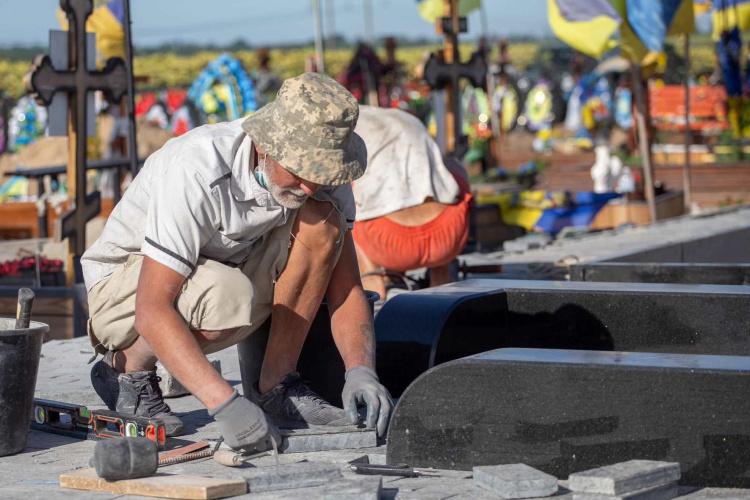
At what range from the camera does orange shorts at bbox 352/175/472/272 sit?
5746 millimetres

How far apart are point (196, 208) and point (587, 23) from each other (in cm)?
796

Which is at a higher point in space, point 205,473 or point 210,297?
point 210,297

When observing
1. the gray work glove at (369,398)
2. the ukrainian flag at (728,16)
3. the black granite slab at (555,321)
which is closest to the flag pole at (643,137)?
the ukrainian flag at (728,16)

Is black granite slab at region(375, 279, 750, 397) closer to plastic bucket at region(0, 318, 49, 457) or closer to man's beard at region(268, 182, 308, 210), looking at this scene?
man's beard at region(268, 182, 308, 210)

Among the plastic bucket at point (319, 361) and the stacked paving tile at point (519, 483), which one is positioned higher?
the plastic bucket at point (319, 361)

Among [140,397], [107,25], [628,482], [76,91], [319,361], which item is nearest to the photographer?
[628,482]

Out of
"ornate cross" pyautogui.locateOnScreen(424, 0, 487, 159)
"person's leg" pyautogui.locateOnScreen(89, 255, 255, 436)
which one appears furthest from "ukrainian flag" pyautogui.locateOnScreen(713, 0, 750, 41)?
"person's leg" pyautogui.locateOnScreen(89, 255, 255, 436)

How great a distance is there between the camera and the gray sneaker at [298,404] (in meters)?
3.47

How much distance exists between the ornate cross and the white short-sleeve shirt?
6997mm

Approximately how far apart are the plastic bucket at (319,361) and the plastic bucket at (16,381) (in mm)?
739

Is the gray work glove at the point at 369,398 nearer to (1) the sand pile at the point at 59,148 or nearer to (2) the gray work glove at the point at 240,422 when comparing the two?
(2) the gray work glove at the point at 240,422

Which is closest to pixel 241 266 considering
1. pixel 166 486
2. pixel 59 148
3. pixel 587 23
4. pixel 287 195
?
pixel 287 195

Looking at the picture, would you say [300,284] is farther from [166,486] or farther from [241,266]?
[166,486]

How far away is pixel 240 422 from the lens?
2.98 meters
